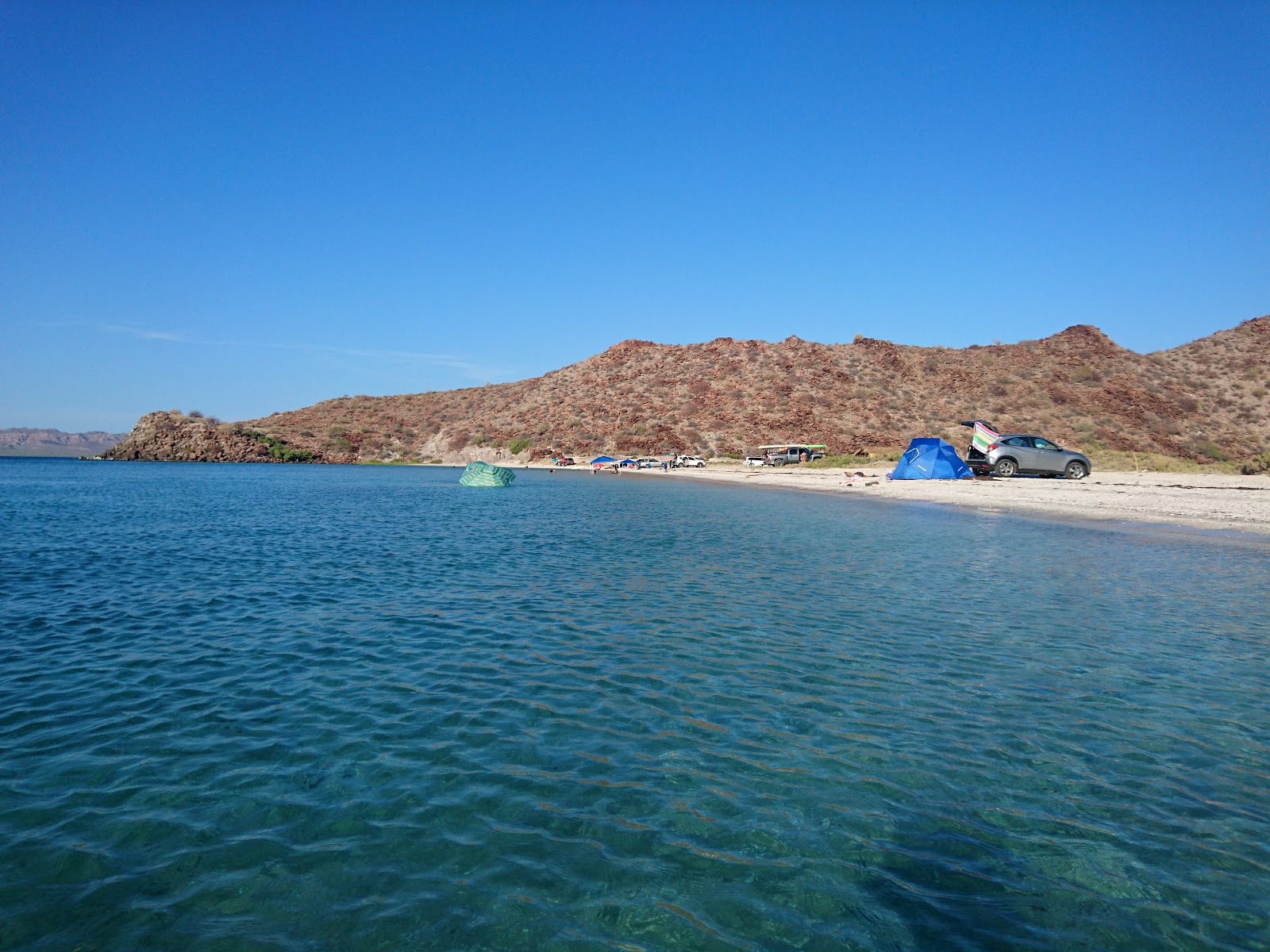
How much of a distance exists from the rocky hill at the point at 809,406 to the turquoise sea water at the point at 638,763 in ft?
223

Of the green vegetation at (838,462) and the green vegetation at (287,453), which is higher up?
the green vegetation at (287,453)

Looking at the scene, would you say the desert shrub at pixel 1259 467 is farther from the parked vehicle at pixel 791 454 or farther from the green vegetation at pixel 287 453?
the green vegetation at pixel 287 453

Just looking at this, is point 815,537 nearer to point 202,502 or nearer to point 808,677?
point 808,677

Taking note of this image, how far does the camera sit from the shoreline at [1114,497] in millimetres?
25234

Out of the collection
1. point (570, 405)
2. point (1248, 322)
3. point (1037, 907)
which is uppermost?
point (1248, 322)

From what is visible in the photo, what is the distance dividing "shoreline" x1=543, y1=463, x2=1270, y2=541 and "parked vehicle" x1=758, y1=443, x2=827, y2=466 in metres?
19.6

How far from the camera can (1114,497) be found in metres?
31.0

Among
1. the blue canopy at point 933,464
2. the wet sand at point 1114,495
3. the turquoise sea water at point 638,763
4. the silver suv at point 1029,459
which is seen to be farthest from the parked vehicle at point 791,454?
the turquoise sea water at point 638,763

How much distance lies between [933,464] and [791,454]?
84.4 ft

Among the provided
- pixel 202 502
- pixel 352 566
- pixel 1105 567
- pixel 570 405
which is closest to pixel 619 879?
pixel 352 566

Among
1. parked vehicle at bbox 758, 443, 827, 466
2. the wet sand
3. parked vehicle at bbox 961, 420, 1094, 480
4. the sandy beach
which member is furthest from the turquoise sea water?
parked vehicle at bbox 758, 443, 827, 466

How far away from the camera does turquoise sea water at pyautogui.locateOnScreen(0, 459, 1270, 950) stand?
4.49 metres

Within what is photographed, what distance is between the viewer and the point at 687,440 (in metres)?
86.2

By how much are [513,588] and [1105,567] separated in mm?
13403
